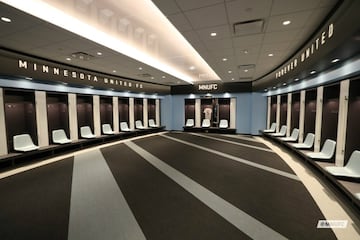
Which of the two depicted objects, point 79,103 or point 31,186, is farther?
point 79,103

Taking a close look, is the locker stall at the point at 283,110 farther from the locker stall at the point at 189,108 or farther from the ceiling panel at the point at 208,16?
the ceiling panel at the point at 208,16

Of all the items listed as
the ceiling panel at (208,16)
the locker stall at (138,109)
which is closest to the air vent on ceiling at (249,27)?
the ceiling panel at (208,16)

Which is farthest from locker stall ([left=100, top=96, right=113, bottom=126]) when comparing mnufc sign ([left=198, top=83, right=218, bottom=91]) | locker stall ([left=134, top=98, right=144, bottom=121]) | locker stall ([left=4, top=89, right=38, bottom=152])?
mnufc sign ([left=198, top=83, right=218, bottom=91])

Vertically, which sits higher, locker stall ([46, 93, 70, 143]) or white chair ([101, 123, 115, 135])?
locker stall ([46, 93, 70, 143])

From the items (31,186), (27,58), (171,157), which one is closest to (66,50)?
(27,58)

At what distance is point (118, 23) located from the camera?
3.56 meters

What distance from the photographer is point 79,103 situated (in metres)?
7.61

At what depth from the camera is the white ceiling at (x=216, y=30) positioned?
2.46 metres

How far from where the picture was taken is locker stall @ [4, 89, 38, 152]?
524 cm

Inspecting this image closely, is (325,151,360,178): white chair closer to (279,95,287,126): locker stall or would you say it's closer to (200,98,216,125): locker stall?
(279,95,287,126): locker stall

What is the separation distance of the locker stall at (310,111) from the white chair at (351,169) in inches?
94.8

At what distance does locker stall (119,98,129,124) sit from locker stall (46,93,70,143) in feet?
10.8

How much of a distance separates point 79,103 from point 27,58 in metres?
3.17

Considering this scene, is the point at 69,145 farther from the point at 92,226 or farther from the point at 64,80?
the point at 92,226
